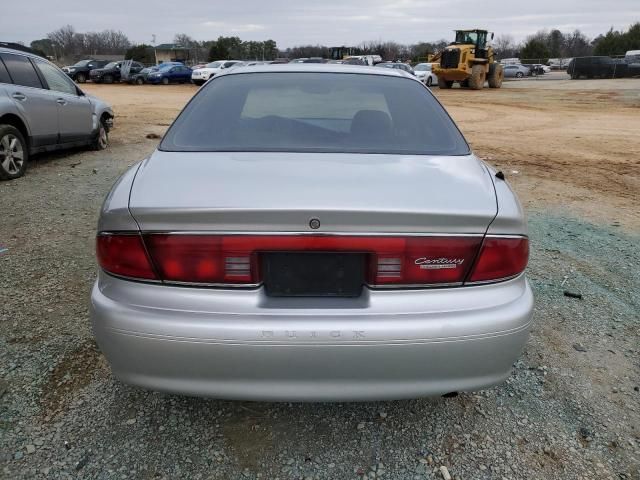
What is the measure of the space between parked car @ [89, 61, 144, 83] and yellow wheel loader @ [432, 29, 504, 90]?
2128 cm

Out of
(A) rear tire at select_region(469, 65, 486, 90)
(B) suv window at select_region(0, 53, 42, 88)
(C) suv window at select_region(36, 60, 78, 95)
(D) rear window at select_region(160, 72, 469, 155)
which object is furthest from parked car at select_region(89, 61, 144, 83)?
(D) rear window at select_region(160, 72, 469, 155)

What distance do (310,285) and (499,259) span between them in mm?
727

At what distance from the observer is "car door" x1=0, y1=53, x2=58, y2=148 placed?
286 inches

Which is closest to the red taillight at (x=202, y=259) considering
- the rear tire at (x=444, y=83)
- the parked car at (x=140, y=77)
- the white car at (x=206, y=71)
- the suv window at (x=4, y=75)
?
the suv window at (x=4, y=75)

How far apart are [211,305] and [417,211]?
814 mm

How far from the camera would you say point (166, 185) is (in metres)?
2.04

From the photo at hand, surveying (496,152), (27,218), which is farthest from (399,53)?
(27,218)

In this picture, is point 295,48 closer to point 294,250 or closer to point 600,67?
point 600,67

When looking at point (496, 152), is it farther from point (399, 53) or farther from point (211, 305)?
point (399, 53)

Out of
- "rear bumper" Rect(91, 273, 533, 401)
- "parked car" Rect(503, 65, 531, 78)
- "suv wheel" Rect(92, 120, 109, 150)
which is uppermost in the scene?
"rear bumper" Rect(91, 273, 533, 401)

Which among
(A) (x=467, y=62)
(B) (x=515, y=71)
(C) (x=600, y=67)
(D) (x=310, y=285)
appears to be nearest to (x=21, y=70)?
(D) (x=310, y=285)

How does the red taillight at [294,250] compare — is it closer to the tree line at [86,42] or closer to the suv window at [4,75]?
the suv window at [4,75]

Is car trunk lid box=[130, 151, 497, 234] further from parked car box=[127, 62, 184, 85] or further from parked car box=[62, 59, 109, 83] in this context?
parked car box=[62, 59, 109, 83]

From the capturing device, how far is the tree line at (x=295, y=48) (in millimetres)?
63025
